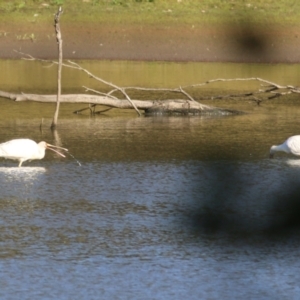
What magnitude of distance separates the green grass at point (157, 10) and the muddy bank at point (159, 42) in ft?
1.70

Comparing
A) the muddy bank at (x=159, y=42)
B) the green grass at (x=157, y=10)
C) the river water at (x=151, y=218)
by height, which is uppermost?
the green grass at (x=157, y=10)

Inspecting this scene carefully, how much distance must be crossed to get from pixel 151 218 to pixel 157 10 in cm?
2156

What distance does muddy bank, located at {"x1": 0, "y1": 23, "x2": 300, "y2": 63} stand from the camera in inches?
Result: 1072

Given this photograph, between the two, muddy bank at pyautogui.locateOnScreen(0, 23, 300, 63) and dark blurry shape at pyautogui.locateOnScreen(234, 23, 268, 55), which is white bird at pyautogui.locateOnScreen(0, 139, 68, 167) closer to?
muddy bank at pyautogui.locateOnScreen(0, 23, 300, 63)

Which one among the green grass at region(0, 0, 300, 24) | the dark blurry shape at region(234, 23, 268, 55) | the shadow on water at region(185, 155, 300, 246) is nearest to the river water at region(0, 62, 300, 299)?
the shadow on water at region(185, 155, 300, 246)

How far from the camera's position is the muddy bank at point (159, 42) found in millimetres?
27219

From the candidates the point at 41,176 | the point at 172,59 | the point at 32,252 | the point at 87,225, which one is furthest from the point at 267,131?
the point at 172,59

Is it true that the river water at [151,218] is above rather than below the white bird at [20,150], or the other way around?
below

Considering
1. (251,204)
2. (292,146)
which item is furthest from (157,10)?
(251,204)

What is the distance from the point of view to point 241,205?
8.91 meters

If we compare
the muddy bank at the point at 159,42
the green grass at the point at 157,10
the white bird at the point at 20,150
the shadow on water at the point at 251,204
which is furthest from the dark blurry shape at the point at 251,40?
the white bird at the point at 20,150

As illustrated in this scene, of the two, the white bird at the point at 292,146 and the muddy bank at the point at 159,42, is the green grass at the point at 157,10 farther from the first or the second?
the white bird at the point at 292,146

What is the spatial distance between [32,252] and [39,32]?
69.1 ft

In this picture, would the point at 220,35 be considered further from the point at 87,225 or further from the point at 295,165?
the point at 87,225
